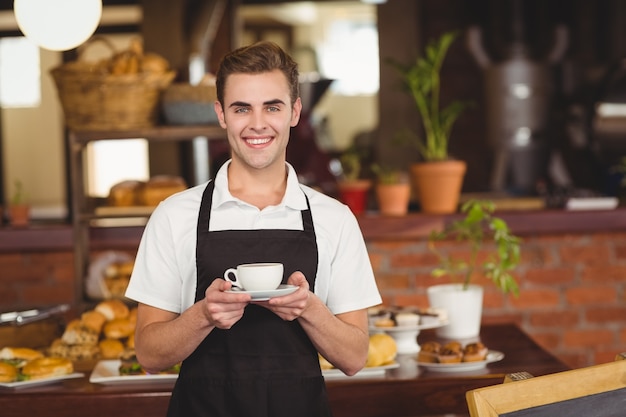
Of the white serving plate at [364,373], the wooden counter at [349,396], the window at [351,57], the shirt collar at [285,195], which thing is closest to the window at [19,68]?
the window at [351,57]

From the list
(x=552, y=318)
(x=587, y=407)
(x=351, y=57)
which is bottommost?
(x=552, y=318)

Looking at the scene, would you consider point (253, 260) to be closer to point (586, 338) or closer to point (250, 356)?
point (250, 356)

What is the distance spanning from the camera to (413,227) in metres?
4.63

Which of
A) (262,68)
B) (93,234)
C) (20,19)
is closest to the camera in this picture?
(262,68)

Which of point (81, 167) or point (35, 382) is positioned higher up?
point (81, 167)

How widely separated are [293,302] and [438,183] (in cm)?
279

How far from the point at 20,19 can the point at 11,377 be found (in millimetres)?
1480

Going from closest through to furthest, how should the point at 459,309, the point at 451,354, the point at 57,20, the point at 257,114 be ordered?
the point at 257,114, the point at 451,354, the point at 459,309, the point at 57,20

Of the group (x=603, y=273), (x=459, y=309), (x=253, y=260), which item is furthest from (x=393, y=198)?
(x=253, y=260)

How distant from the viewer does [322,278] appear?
7.49 ft

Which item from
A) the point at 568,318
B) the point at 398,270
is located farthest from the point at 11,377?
the point at 568,318

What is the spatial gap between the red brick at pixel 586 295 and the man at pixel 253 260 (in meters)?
2.70

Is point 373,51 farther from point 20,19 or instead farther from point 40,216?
point 20,19

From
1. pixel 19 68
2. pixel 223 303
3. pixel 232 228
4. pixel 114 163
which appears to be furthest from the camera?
pixel 114 163
